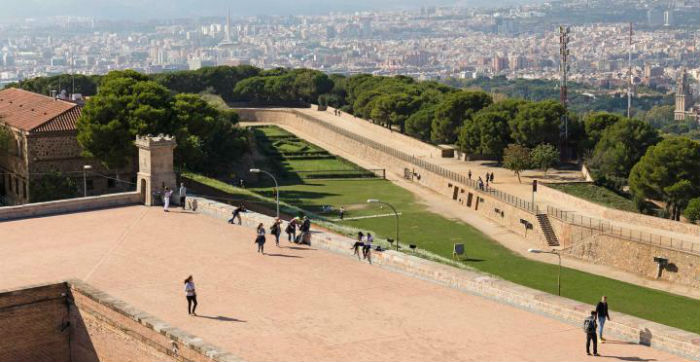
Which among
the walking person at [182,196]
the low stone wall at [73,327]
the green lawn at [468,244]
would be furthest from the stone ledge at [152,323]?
the green lawn at [468,244]

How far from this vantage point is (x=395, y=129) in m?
85.6

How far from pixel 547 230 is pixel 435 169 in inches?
617

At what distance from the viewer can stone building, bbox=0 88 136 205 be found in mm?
43750

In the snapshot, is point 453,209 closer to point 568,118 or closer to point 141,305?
point 568,118

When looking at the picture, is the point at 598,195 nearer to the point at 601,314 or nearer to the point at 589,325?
the point at 601,314

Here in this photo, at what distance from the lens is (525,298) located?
20.0 metres

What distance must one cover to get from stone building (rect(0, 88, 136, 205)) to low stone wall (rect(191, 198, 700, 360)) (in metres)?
20.8

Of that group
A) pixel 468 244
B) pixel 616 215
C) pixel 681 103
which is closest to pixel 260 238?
pixel 468 244

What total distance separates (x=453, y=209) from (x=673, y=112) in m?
142

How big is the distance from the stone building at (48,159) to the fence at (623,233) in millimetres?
18812

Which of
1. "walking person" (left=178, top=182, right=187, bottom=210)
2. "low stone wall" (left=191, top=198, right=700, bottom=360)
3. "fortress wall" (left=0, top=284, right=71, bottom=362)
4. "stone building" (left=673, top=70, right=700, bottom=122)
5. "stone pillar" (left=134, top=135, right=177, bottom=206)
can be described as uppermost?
"stone pillar" (left=134, top=135, right=177, bottom=206)

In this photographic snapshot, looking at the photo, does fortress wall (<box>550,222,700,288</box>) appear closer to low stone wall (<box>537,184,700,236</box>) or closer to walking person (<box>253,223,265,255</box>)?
low stone wall (<box>537,184,700,236</box>)

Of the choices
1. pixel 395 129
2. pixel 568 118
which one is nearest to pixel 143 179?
pixel 568 118

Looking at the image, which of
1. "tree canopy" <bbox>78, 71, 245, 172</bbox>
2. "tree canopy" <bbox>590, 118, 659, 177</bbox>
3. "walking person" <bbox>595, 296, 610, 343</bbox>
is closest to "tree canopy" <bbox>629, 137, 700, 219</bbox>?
"tree canopy" <bbox>590, 118, 659, 177</bbox>
